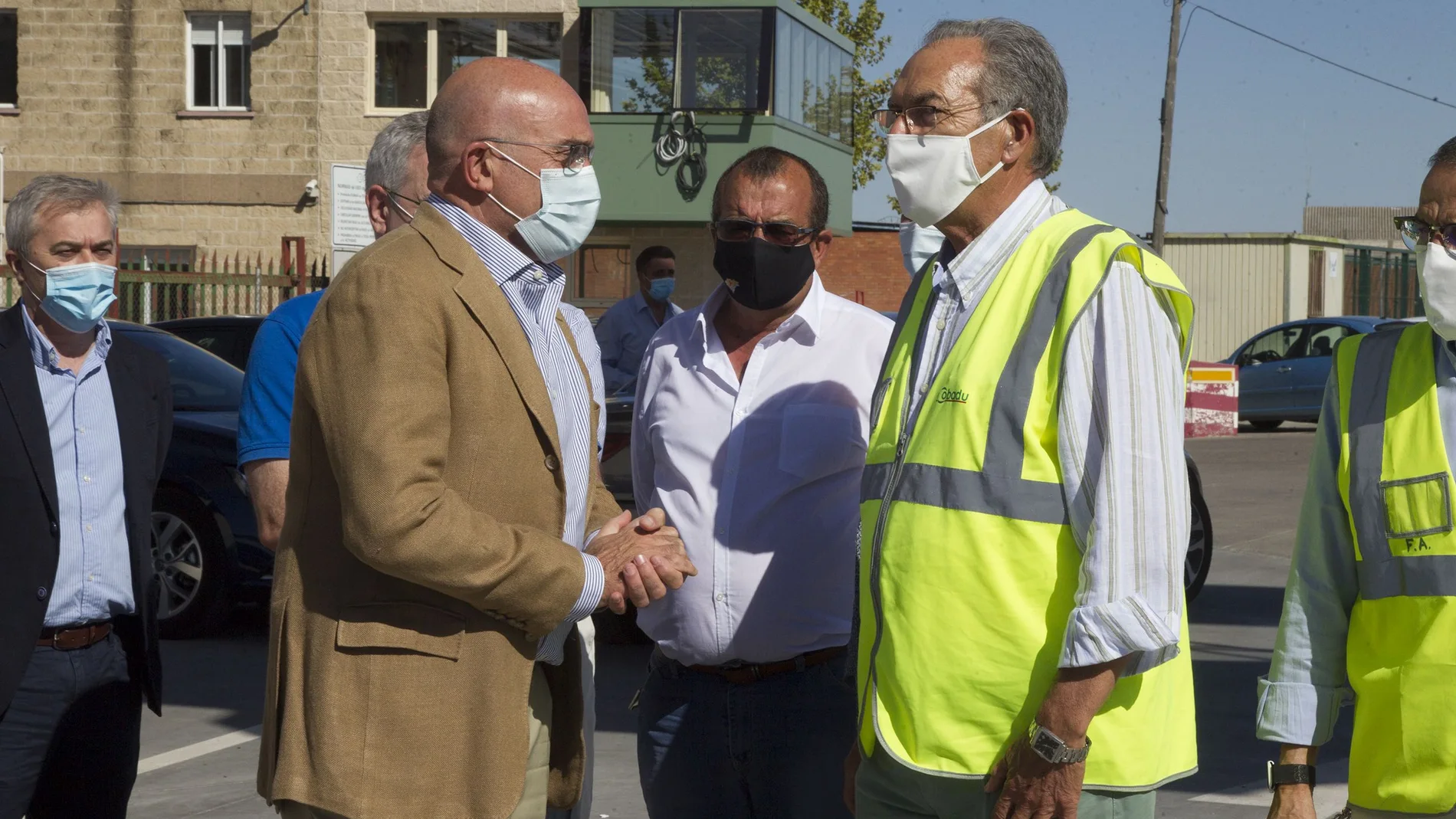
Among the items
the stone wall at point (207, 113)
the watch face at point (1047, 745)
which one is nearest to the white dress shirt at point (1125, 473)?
the watch face at point (1047, 745)

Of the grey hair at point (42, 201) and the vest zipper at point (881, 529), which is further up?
the grey hair at point (42, 201)

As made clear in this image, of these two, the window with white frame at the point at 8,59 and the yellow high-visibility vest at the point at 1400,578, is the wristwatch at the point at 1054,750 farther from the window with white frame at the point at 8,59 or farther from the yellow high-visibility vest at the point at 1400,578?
the window with white frame at the point at 8,59

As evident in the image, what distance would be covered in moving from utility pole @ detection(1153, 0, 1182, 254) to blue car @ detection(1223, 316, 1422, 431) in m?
5.89

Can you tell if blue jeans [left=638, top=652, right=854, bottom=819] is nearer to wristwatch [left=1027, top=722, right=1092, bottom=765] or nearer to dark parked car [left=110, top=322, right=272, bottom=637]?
wristwatch [left=1027, top=722, right=1092, bottom=765]

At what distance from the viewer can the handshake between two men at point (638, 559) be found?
3184 mm

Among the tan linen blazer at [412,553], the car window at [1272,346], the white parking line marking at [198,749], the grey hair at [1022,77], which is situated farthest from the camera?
the car window at [1272,346]

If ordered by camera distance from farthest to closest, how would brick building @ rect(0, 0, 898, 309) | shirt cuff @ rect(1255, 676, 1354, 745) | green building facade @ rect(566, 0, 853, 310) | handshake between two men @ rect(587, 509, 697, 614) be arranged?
brick building @ rect(0, 0, 898, 309)
green building facade @ rect(566, 0, 853, 310)
handshake between two men @ rect(587, 509, 697, 614)
shirt cuff @ rect(1255, 676, 1354, 745)

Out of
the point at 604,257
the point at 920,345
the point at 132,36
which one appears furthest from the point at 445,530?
the point at 132,36

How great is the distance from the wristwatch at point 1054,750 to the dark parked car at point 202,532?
729 cm

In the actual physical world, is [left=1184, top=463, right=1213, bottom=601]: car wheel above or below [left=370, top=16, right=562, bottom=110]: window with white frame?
below

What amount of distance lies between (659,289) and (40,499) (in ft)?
23.3

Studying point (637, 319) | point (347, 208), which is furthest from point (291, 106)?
point (637, 319)

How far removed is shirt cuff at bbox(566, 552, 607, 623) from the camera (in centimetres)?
291

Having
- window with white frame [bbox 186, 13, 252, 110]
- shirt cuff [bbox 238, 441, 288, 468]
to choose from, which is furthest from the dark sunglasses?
window with white frame [bbox 186, 13, 252, 110]
